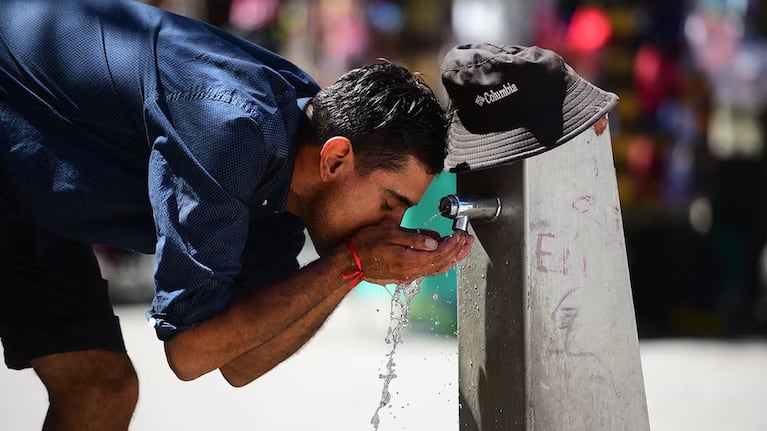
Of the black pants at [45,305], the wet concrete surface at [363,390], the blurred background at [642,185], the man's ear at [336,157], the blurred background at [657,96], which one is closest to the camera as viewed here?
the man's ear at [336,157]

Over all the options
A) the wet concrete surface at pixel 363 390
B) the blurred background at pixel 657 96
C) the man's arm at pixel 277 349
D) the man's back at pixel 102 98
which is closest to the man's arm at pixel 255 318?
the man's arm at pixel 277 349

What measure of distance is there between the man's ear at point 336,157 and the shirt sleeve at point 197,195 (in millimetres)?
200

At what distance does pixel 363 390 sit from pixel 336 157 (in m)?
2.55

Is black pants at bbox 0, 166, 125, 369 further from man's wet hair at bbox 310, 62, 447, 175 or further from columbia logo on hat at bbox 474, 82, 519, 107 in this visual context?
columbia logo on hat at bbox 474, 82, 519, 107

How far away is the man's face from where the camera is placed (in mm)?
2189

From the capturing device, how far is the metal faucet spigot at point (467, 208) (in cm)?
223

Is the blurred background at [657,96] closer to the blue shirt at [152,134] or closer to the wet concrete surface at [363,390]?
the wet concrete surface at [363,390]

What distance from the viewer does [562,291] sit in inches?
88.0

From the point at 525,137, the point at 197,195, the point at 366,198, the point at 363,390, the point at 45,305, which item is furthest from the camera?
the point at 363,390

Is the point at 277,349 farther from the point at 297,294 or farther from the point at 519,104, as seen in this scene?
the point at 519,104

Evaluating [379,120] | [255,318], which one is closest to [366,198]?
[379,120]

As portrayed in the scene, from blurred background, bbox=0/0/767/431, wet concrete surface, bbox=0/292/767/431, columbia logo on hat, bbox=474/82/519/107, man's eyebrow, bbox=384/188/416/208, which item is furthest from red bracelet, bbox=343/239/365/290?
blurred background, bbox=0/0/767/431

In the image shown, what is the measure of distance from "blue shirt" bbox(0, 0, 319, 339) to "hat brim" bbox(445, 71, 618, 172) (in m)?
0.37

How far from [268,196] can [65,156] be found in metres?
0.44
